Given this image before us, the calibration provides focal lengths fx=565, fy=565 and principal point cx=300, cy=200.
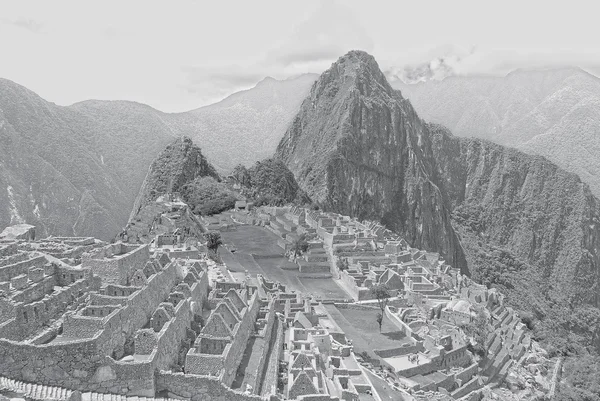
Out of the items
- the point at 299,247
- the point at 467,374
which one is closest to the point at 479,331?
the point at 467,374

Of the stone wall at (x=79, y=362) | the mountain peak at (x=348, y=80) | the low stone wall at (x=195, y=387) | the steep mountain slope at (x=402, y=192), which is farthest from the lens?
the mountain peak at (x=348, y=80)

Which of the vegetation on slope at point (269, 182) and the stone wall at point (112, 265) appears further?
the vegetation on slope at point (269, 182)

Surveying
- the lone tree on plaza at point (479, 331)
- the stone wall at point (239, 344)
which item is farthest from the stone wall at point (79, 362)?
the lone tree on plaza at point (479, 331)

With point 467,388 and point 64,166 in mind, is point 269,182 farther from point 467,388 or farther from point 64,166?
point 467,388

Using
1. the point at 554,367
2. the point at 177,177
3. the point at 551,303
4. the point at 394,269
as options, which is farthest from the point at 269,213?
the point at 551,303

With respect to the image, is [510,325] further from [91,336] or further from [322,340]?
[91,336]

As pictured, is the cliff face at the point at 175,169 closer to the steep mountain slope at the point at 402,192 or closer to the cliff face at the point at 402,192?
the steep mountain slope at the point at 402,192

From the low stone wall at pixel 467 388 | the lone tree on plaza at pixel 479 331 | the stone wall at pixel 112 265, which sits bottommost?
the low stone wall at pixel 467 388

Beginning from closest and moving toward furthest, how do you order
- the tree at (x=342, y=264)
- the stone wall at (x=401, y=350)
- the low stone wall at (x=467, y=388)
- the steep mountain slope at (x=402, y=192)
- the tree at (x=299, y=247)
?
the low stone wall at (x=467, y=388)
the stone wall at (x=401, y=350)
the tree at (x=342, y=264)
the tree at (x=299, y=247)
the steep mountain slope at (x=402, y=192)
